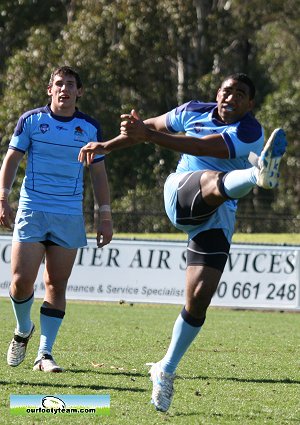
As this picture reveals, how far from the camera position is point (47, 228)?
26.7 ft

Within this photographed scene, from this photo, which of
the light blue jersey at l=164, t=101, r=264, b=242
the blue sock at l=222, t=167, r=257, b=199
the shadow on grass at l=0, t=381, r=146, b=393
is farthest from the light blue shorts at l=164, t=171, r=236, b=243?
the shadow on grass at l=0, t=381, r=146, b=393

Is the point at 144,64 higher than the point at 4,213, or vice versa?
the point at 144,64

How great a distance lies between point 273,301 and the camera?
60.3ft

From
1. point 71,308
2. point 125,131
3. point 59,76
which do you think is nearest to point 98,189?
point 59,76

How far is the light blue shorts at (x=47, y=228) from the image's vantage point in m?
8.12

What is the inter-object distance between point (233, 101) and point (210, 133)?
0.25m

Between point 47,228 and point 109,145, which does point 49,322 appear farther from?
point 109,145

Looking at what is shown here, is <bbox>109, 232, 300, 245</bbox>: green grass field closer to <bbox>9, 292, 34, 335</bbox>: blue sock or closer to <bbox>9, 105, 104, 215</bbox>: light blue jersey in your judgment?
<bbox>9, 292, 34, 335</bbox>: blue sock

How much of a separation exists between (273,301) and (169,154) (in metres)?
16.7

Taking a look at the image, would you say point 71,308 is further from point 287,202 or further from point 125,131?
point 287,202

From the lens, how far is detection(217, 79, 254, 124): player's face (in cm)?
699

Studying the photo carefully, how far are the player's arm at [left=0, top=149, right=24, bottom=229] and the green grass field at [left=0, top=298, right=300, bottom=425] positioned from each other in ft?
3.69

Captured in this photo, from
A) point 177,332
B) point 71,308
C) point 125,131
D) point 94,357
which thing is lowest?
point 71,308

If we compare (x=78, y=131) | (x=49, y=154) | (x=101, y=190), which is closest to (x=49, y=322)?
(x=101, y=190)
